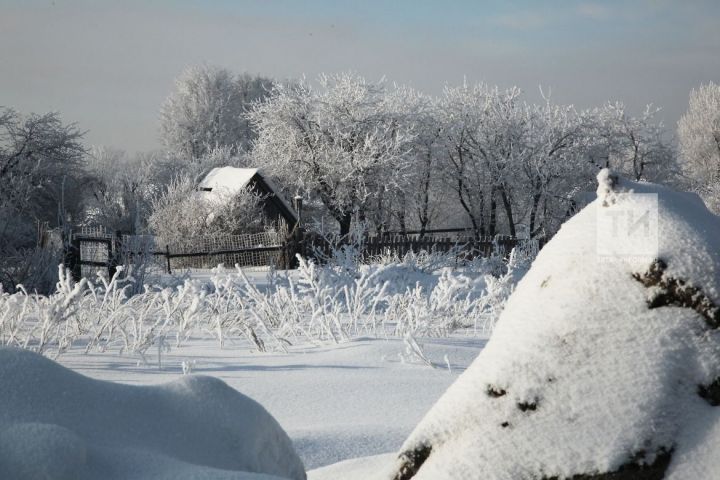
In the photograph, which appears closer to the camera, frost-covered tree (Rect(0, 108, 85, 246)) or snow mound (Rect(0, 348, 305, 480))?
snow mound (Rect(0, 348, 305, 480))

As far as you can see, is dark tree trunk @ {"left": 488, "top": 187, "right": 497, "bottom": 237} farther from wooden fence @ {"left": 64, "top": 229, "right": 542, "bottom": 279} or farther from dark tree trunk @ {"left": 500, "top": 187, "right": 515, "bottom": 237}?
wooden fence @ {"left": 64, "top": 229, "right": 542, "bottom": 279}

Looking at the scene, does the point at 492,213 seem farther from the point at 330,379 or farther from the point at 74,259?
the point at 330,379

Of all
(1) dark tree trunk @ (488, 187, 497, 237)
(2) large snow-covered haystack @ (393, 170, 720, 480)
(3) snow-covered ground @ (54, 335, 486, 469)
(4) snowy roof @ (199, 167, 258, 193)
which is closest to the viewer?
(2) large snow-covered haystack @ (393, 170, 720, 480)

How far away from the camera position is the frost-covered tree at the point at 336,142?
30.8 metres

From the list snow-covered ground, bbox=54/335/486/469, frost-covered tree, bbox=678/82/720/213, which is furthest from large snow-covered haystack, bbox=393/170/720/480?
frost-covered tree, bbox=678/82/720/213

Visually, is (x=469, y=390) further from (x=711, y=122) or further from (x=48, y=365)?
(x=711, y=122)

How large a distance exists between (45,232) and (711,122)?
39.5 meters

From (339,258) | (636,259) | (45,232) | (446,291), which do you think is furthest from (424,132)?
(636,259)

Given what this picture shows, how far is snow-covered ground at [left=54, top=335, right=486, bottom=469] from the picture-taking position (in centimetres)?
325

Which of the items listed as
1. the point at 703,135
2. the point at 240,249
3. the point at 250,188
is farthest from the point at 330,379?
the point at 703,135

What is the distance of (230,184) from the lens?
98.0ft

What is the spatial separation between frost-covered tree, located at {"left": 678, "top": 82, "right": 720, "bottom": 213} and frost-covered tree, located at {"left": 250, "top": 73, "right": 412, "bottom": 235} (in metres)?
18.9

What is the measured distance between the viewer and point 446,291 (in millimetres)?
6598

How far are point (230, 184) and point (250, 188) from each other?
7.01 ft
